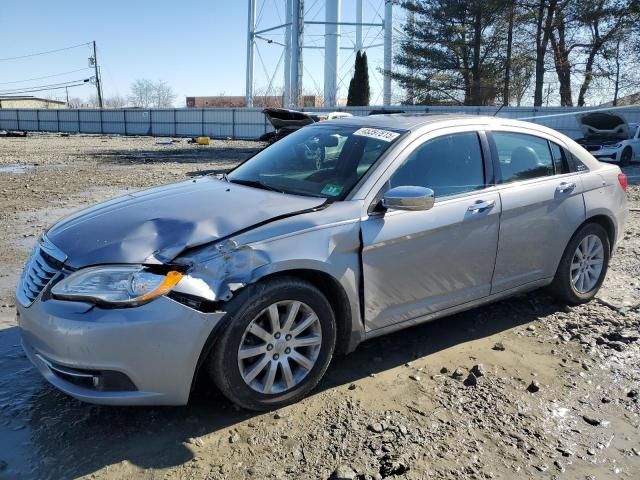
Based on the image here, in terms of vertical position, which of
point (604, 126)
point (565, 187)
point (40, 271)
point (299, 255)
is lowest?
point (40, 271)

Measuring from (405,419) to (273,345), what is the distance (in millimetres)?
852

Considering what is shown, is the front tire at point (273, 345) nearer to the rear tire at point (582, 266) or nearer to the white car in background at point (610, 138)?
the rear tire at point (582, 266)

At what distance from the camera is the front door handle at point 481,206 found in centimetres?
399

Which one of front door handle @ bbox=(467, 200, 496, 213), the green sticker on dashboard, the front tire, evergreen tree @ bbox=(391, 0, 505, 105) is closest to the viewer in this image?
the front tire

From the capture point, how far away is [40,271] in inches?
126

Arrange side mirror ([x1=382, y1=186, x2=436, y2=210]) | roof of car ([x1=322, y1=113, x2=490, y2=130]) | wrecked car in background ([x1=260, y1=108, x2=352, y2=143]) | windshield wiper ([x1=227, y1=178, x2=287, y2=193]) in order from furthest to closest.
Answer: wrecked car in background ([x1=260, y1=108, x2=352, y2=143]) < roof of car ([x1=322, y1=113, x2=490, y2=130]) < windshield wiper ([x1=227, y1=178, x2=287, y2=193]) < side mirror ([x1=382, y1=186, x2=436, y2=210])

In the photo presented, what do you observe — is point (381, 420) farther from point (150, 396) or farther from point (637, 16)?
point (637, 16)

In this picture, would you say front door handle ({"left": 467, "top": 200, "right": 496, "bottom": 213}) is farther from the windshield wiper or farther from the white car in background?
the white car in background

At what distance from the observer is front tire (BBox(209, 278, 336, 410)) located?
3.00 metres

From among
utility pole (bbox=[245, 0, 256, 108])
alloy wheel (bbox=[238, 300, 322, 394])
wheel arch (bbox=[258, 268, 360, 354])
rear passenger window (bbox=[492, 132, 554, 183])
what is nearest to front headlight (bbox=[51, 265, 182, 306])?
alloy wheel (bbox=[238, 300, 322, 394])

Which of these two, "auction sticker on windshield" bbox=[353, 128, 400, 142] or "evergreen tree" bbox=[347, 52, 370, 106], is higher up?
"evergreen tree" bbox=[347, 52, 370, 106]

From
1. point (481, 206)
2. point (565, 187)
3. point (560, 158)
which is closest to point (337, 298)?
point (481, 206)

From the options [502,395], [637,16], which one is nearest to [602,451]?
[502,395]

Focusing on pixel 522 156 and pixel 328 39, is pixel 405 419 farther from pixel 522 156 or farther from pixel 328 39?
pixel 328 39
